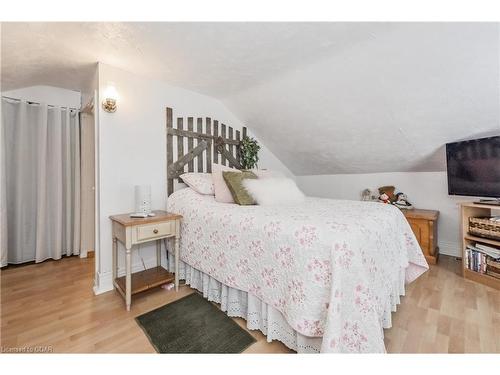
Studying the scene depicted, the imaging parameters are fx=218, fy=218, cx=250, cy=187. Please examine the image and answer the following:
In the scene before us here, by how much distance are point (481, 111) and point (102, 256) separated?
3.76 meters

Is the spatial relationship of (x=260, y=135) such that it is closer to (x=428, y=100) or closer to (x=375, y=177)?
(x=375, y=177)

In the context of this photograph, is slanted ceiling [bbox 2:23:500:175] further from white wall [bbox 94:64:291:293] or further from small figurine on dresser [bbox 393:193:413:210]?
small figurine on dresser [bbox 393:193:413:210]

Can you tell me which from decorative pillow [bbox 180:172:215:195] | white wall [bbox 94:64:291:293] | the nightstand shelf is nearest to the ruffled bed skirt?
the nightstand shelf

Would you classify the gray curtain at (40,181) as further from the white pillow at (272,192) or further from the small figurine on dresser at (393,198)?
the small figurine on dresser at (393,198)

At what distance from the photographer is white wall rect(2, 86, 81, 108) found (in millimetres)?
2497

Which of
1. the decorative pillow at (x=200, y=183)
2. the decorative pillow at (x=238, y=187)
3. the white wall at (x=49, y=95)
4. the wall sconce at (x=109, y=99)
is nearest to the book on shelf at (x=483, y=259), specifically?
the decorative pillow at (x=238, y=187)

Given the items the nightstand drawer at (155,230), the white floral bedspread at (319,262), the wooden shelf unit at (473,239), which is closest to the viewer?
the white floral bedspread at (319,262)

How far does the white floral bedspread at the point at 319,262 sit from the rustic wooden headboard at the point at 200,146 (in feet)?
3.15

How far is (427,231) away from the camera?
2.62 m

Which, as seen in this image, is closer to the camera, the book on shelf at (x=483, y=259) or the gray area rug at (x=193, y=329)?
the gray area rug at (x=193, y=329)

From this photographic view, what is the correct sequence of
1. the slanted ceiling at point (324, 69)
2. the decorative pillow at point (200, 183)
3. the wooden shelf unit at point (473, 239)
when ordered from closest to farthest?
the slanted ceiling at point (324, 69), the wooden shelf unit at point (473, 239), the decorative pillow at point (200, 183)

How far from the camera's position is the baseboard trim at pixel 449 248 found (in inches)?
110

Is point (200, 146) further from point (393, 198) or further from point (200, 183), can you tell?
point (393, 198)

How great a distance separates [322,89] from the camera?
2.37 meters
